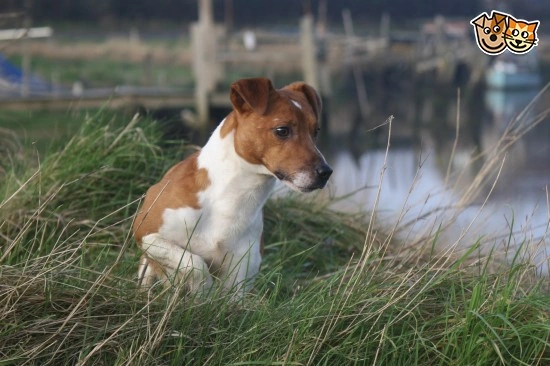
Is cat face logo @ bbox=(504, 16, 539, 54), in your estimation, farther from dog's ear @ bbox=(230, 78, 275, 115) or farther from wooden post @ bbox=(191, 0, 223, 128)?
wooden post @ bbox=(191, 0, 223, 128)

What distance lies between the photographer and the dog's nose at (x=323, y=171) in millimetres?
4305

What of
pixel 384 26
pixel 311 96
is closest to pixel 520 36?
pixel 311 96

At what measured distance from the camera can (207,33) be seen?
1980cm

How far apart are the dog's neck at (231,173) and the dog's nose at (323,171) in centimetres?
34

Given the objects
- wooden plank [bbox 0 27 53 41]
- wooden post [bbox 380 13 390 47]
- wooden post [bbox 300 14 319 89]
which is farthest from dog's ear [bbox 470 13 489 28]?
wooden post [bbox 380 13 390 47]

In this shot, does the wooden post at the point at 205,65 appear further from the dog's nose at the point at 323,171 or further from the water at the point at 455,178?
the dog's nose at the point at 323,171

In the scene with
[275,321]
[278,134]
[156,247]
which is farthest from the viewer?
[156,247]

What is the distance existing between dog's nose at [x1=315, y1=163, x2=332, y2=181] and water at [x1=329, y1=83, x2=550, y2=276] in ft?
2.92

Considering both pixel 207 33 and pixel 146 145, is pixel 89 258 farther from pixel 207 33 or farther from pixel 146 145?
pixel 207 33

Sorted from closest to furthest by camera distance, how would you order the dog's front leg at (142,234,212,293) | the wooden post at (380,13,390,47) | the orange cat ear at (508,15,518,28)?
the dog's front leg at (142,234,212,293)
the orange cat ear at (508,15,518,28)
the wooden post at (380,13,390,47)

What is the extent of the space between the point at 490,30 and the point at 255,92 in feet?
6.16

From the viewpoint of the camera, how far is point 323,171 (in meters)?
4.30

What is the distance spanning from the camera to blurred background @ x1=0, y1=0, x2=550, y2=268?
18.2m

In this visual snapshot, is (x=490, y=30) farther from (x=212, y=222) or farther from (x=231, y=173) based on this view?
(x=212, y=222)
